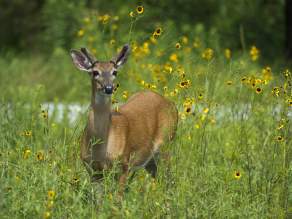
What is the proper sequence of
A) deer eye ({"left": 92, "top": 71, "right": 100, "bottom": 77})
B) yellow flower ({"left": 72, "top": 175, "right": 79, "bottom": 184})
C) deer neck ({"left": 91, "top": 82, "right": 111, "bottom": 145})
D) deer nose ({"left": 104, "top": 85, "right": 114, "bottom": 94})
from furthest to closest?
1. deer neck ({"left": 91, "top": 82, "right": 111, "bottom": 145})
2. deer eye ({"left": 92, "top": 71, "right": 100, "bottom": 77})
3. deer nose ({"left": 104, "top": 85, "right": 114, "bottom": 94})
4. yellow flower ({"left": 72, "top": 175, "right": 79, "bottom": 184})

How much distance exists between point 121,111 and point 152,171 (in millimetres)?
734

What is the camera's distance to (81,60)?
26.1 feet

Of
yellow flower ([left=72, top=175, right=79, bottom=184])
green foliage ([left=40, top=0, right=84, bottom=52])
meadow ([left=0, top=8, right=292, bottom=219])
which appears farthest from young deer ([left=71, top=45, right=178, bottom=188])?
green foliage ([left=40, top=0, right=84, bottom=52])

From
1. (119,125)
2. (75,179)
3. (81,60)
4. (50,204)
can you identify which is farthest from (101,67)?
(50,204)

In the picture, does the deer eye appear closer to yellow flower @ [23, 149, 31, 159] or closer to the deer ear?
the deer ear

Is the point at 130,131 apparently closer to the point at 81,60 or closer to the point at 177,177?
the point at 81,60

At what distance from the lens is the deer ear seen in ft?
26.0

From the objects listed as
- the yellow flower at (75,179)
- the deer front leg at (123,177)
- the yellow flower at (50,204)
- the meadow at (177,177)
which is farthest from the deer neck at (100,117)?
the yellow flower at (50,204)

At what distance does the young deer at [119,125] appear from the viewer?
7.72 m

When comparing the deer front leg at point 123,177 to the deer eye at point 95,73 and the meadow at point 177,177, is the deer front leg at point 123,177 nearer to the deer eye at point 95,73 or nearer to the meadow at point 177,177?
the meadow at point 177,177

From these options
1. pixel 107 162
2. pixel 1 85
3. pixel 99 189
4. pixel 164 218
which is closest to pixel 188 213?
pixel 164 218

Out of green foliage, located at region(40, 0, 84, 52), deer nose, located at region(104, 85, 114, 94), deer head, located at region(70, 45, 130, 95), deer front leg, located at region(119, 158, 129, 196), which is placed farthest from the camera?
green foliage, located at region(40, 0, 84, 52)

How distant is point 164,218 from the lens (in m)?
6.36

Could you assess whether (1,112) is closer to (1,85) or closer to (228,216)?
(228,216)
